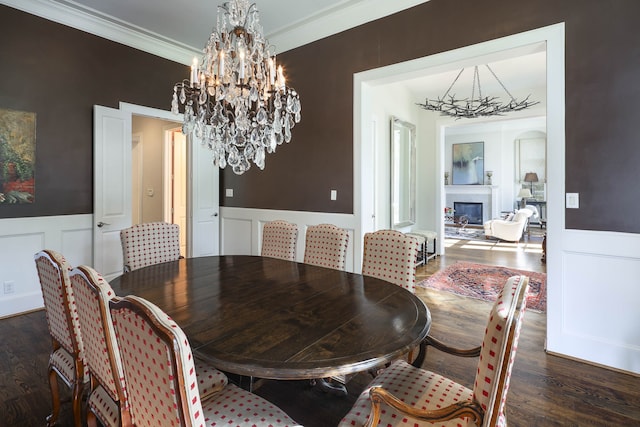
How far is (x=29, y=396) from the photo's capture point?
77.1 inches

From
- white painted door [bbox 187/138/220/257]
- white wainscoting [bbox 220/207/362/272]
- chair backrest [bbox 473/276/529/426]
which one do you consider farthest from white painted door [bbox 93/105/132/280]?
chair backrest [bbox 473/276/529/426]

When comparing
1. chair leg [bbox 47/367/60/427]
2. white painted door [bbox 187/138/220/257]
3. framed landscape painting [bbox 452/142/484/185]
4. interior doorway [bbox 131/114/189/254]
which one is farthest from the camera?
framed landscape painting [bbox 452/142/484/185]

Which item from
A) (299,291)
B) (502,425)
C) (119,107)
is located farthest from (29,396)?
(119,107)

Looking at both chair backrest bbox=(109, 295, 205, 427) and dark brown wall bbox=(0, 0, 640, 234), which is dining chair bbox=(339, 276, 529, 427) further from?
dark brown wall bbox=(0, 0, 640, 234)

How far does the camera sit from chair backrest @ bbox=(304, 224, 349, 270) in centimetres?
254

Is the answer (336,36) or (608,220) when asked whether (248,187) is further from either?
(608,220)

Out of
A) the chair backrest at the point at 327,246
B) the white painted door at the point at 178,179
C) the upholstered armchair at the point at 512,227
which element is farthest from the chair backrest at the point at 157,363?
the upholstered armchair at the point at 512,227

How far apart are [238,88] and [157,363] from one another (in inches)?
80.6

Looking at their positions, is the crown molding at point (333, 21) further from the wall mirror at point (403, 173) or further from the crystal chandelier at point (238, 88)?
the wall mirror at point (403, 173)

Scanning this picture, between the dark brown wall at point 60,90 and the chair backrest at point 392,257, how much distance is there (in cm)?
321

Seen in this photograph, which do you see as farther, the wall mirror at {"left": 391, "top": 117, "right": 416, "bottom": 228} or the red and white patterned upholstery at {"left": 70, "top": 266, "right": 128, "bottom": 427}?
the wall mirror at {"left": 391, "top": 117, "right": 416, "bottom": 228}

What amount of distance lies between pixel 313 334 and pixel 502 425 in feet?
2.34

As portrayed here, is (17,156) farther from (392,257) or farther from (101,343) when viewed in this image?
(392,257)

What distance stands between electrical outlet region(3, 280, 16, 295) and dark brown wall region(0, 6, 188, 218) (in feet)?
2.09
